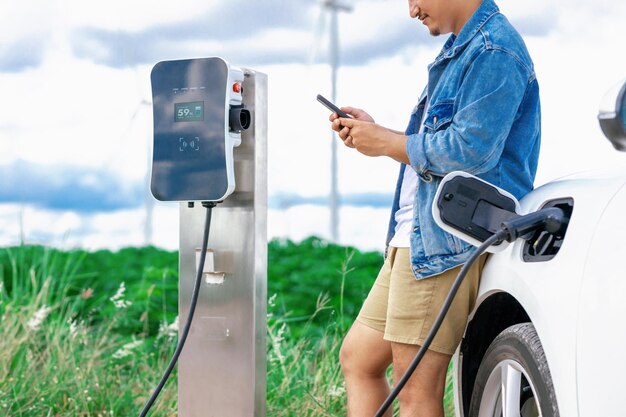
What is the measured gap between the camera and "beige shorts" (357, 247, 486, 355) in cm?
224

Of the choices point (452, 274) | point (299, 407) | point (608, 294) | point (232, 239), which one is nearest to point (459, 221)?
point (452, 274)

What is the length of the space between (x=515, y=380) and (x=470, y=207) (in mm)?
422

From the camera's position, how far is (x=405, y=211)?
8.06 feet

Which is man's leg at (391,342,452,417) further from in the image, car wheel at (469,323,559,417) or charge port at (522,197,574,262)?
charge port at (522,197,574,262)

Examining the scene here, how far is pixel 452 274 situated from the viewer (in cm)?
224

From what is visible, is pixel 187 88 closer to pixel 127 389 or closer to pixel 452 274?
pixel 452 274

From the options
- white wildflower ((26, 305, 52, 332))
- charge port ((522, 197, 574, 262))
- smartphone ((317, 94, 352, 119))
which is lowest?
white wildflower ((26, 305, 52, 332))

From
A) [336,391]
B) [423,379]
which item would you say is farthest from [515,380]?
[336,391]

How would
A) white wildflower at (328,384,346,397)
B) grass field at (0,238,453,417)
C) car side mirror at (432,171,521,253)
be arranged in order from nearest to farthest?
car side mirror at (432,171,521,253), white wildflower at (328,384,346,397), grass field at (0,238,453,417)

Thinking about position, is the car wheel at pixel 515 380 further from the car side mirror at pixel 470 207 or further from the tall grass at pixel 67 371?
the tall grass at pixel 67 371

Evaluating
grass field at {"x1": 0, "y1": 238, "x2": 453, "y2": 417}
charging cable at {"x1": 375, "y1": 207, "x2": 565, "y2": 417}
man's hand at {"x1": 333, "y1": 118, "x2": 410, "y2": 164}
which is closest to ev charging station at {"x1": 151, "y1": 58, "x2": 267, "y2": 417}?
man's hand at {"x1": 333, "y1": 118, "x2": 410, "y2": 164}

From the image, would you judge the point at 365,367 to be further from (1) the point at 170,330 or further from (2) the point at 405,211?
(1) the point at 170,330

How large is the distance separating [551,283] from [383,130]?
2.10 ft

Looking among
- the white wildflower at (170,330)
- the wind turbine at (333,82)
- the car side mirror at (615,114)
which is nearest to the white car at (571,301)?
the car side mirror at (615,114)
